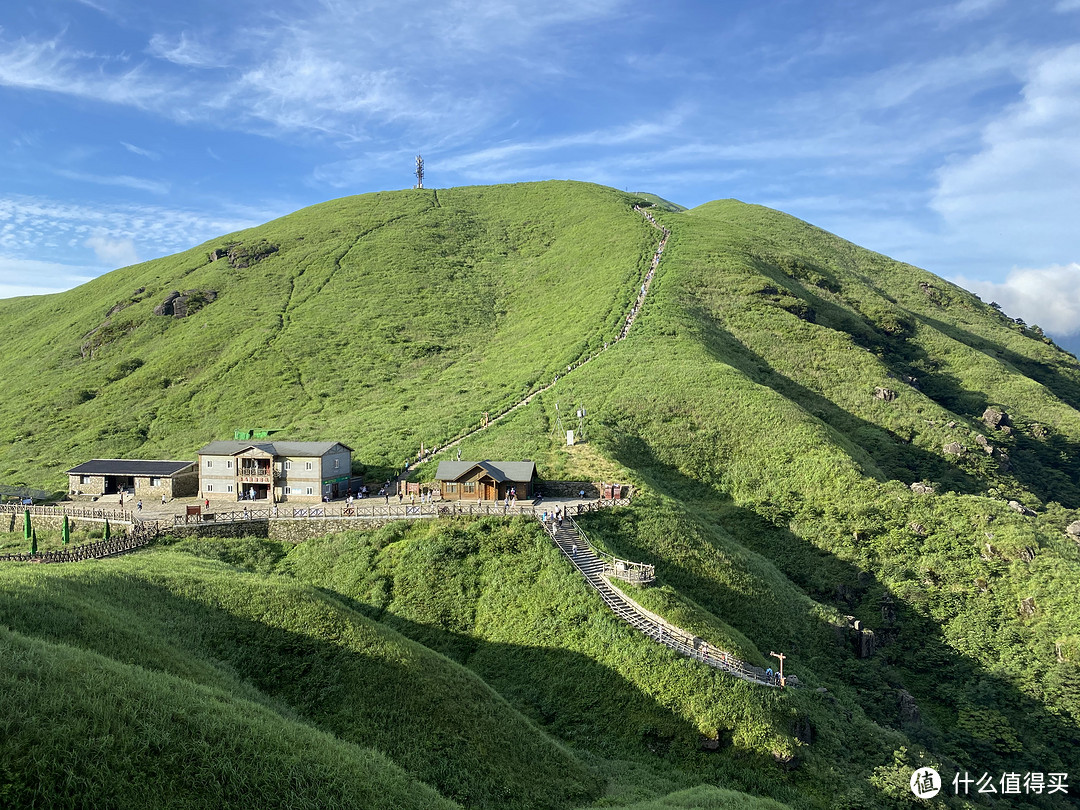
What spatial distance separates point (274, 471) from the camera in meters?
52.6

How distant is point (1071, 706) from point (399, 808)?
1648 inches

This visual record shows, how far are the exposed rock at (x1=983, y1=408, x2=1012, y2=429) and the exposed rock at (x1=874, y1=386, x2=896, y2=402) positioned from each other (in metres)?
15.9

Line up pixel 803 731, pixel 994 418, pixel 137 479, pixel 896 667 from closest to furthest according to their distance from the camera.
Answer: pixel 803 731 < pixel 896 667 < pixel 137 479 < pixel 994 418

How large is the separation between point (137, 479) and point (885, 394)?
79.8m

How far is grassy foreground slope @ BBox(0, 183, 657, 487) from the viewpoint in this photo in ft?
255

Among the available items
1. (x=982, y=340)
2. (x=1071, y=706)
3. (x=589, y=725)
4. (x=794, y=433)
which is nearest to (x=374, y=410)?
(x=794, y=433)

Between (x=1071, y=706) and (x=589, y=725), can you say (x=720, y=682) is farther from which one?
(x=1071, y=706)

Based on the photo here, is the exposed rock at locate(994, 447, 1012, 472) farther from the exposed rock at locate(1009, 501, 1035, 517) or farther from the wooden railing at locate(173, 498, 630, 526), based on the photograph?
the wooden railing at locate(173, 498, 630, 526)

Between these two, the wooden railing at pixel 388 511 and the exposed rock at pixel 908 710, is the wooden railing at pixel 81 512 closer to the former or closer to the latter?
the wooden railing at pixel 388 511

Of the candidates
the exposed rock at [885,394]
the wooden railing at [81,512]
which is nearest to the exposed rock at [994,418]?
the exposed rock at [885,394]

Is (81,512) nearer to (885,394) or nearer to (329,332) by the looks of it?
(329,332)

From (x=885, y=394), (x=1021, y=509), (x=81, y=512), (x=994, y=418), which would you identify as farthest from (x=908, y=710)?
(x=81, y=512)

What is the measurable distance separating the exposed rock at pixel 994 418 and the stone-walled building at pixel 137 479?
91326mm

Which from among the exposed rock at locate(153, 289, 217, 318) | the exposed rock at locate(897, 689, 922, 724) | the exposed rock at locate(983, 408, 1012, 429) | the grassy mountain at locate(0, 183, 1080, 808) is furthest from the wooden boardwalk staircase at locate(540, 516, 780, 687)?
the exposed rock at locate(153, 289, 217, 318)
